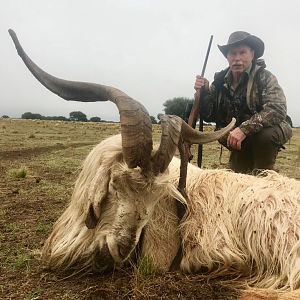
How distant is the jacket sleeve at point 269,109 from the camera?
405cm

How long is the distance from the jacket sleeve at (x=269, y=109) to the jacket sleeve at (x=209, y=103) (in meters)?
0.81

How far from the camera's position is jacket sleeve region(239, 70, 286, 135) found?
4.05 metres

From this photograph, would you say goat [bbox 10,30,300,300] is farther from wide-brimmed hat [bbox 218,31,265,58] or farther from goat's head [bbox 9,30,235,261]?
wide-brimmed hat [bbox 218,31,265,58]

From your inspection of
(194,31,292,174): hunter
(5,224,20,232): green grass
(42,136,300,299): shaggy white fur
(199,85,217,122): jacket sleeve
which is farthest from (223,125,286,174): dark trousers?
(5,224,20,232): green grass

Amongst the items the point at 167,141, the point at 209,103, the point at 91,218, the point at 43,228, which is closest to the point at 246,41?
the point at 209,103

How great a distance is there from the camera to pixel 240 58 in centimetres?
457

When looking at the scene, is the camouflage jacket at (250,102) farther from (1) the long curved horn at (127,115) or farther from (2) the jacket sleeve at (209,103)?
(1) the long curved horn at (127,115)

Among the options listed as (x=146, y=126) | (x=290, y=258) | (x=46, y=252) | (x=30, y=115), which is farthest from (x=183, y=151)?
(x=30, y=115)

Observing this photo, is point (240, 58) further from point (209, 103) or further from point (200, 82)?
point (209, 103)

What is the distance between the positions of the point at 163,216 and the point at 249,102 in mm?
2600

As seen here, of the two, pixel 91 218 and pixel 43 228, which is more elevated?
pixel 91 218

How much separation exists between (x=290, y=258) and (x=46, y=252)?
2014 millimetres

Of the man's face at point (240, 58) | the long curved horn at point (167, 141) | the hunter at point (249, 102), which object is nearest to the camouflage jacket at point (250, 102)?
the hunter at point (249, 102)

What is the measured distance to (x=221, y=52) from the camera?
16.4ft
